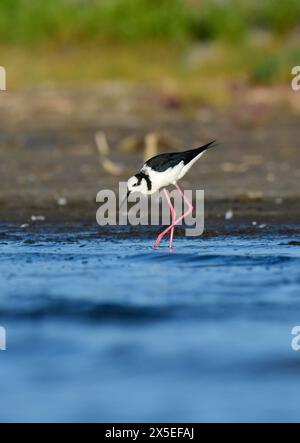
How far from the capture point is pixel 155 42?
792 inches

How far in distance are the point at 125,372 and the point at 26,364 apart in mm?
501

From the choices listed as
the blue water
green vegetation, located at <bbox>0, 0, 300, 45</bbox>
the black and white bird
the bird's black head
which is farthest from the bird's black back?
green vegetation, located at <bbox>0, 0, 300, 45</bbox>

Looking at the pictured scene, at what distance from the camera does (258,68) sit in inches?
736

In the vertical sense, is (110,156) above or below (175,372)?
above

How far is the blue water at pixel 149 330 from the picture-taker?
192 inches

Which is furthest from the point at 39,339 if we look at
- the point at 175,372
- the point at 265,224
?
the point at 265,224

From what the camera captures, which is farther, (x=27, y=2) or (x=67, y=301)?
(x=27, y=2)

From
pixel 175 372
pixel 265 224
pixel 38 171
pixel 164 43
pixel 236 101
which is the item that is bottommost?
pixel 175 372

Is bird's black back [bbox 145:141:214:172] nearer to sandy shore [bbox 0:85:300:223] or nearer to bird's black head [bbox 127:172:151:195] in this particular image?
bird's black head [bbox 127:172:151:195]

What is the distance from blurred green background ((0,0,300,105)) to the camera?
61.9 feet

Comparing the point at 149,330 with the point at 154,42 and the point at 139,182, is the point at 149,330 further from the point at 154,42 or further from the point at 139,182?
the point at 154,42

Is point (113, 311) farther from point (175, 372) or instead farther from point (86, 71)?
point (86, 71)

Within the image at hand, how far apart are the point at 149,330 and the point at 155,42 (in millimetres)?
14354

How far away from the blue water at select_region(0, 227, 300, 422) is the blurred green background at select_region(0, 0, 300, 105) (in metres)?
9.69
